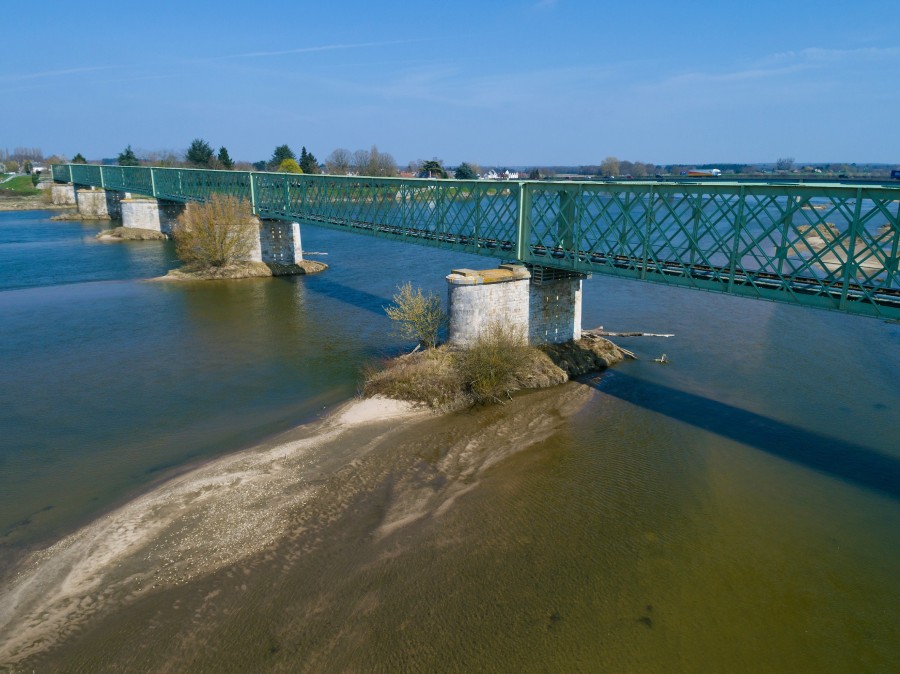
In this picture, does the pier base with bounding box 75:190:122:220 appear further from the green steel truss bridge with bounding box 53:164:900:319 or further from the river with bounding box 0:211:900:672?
the river with bounding box 0:211:900:672

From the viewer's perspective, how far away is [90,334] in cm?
3369

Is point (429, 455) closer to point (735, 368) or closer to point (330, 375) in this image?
point (330, 375)

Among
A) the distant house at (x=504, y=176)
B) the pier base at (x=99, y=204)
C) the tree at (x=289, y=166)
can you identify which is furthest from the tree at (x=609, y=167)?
the pier base at (x=99, y=204)

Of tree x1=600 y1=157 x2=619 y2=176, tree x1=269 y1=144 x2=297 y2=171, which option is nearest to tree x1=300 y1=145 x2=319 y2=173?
tree x1=269 y1=144 x2=297 y2=171

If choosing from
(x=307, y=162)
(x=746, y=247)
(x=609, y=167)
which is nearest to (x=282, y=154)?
(x=307, y=162)

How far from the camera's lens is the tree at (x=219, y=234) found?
48656 mm

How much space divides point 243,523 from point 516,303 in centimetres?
1511

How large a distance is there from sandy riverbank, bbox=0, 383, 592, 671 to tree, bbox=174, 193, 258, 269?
106 ft

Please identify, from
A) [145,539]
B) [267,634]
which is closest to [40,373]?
[145,539]

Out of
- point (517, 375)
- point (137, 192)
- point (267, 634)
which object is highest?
point (137, 192)

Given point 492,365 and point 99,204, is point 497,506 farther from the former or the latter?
point 99,204

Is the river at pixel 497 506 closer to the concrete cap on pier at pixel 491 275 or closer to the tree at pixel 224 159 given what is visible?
the concrete cap on pier at pixel 491 275

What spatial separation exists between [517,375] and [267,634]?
1542 cm

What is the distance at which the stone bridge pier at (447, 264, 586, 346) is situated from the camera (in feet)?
83.1
